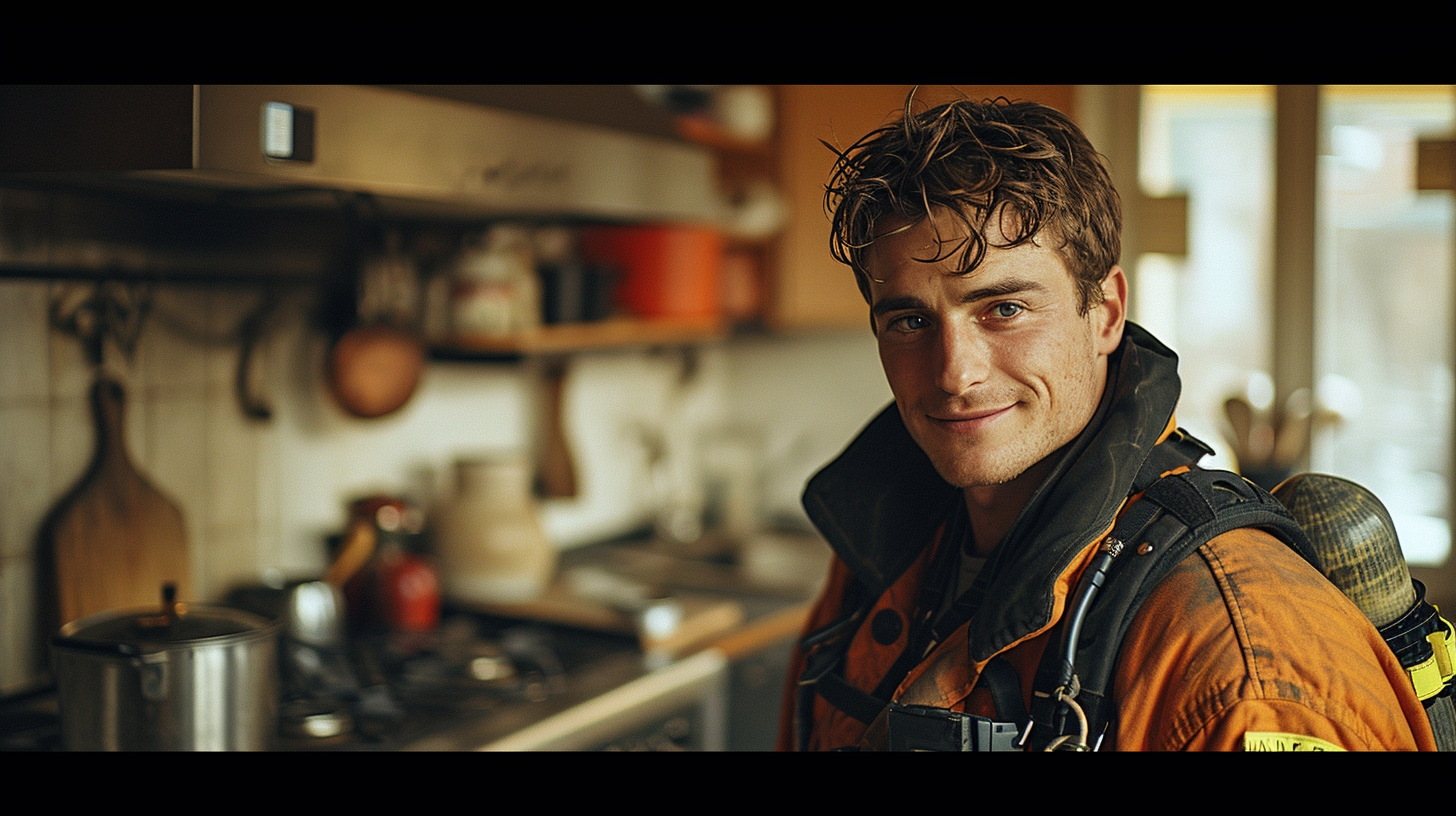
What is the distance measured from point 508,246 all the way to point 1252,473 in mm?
1364

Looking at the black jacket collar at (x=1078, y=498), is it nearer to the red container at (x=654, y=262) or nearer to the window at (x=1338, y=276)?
the window at (x=1338, y=276)

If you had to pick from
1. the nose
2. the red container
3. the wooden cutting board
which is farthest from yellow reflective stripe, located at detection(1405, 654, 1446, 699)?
the red container

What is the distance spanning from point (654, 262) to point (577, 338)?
0.32 meters

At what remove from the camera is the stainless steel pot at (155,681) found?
1.22 metres

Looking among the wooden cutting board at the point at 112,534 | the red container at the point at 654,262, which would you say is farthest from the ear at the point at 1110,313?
the red container at the point at 654,262

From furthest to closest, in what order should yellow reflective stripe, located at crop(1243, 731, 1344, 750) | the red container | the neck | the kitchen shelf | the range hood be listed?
the red container, the kitchen shelf, the range hood, the neck, yellow reflective stripe, located at crop(1243, 731, 1344, 750)

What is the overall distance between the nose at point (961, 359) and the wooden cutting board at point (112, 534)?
1348mm

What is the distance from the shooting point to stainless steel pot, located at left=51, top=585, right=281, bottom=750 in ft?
4.02

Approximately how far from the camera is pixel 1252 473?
1.98 meters

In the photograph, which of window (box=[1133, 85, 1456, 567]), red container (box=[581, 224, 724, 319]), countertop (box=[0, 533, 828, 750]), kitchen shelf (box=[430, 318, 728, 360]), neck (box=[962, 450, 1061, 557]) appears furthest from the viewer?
red container (box=[581, 224, 724, 319])

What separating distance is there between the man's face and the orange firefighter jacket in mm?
44

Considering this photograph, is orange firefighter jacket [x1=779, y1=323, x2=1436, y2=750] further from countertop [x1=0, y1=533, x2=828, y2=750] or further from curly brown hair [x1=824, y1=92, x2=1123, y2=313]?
countertop [x1=0, y1=533, x2=828, y2=750]
